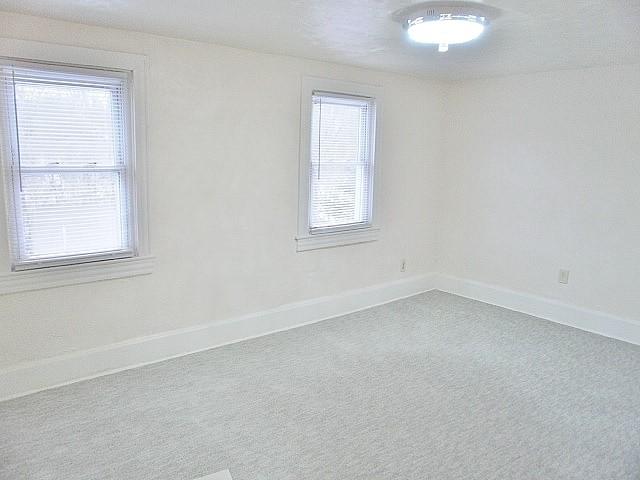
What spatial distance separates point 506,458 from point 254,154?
253cm

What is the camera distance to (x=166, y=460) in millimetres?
2328

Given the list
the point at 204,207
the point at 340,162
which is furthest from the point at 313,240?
the point at 204,207

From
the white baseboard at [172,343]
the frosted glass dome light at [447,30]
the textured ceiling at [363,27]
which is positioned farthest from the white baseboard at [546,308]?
the frosted glass dome light at [447,30]

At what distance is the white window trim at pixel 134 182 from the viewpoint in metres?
2.70

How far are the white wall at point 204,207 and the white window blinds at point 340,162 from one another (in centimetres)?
21

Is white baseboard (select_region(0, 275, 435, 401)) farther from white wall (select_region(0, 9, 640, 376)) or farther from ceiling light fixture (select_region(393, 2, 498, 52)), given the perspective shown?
ceiling light fixture (select_region(393, 2, 498, 52))

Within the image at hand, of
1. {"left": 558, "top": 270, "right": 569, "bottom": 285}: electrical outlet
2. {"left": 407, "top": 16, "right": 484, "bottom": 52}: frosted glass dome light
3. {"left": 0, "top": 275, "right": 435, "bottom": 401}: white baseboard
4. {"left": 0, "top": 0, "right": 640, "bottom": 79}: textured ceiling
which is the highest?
{"left": 0, "top": 0, "right": 640, "bottom": 79}: textured ceiling

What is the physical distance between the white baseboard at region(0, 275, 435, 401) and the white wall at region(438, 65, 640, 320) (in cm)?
110

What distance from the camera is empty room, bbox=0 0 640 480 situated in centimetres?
246

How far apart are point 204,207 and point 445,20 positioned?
77.2 inches

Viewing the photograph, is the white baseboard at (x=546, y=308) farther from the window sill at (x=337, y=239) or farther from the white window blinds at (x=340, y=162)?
the white window blinds at (x=340, y=162)

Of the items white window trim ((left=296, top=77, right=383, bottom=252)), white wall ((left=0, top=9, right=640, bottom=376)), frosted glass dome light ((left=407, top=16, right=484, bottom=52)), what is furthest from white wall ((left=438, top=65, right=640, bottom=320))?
frosted glass dome light ((left=407, top=16, right=484, bottom=52))

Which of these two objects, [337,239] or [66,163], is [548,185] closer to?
[337,239]

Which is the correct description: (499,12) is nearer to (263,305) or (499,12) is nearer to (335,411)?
(335,411)
